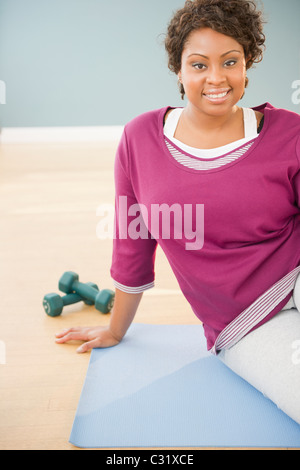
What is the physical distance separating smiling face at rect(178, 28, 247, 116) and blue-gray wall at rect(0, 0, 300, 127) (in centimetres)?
436

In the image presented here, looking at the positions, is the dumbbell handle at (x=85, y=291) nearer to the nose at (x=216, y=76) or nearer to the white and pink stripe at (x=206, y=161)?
the white and pink stripe at (x=206, y=161)

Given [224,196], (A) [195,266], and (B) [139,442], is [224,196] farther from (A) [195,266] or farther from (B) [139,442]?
(B) [139,442]

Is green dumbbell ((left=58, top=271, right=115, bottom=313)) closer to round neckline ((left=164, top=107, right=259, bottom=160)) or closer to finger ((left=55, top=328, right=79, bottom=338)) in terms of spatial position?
finger ((left=55, top=328, right=79, bottom=338))

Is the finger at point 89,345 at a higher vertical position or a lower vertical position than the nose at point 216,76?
lower

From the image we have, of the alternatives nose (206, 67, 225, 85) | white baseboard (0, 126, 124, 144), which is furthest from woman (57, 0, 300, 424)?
white baseboard (0, 126, 124, 144)

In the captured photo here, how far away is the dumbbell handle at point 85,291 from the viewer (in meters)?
1.78

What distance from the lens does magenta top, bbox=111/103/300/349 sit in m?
1.17

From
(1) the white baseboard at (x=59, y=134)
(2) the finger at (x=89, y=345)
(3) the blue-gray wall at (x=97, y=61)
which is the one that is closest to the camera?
(2) the finger at (x=89, y=345)

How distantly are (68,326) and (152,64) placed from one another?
4242 mm

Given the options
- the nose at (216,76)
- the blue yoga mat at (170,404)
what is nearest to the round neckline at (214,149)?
the nose at (216,76)

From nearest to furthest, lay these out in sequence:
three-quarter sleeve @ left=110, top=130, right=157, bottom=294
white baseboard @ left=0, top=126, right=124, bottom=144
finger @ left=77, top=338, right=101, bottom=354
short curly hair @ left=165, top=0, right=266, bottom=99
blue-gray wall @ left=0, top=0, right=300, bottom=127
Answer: short curly hair @ left=165, top=0, right=266, bottom=99 < three-quarter sleeve @ left=110, top=130, right=157, bottom=294 < finger @ left=77, top=338, right=101, bottom=354 < blue-gray wall @ left=0, top=0, right=300, bottom=127 < white baseboard @ left=0, top=126, right=124, bottom=144

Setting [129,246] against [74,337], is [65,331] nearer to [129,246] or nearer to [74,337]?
[74,337]

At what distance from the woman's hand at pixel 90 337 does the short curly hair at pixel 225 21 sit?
2.48 ft
